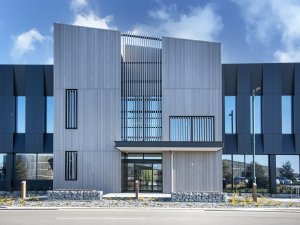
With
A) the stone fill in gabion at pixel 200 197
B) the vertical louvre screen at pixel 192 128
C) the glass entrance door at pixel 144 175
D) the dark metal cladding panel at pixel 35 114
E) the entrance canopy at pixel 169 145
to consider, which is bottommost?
the stone fill in gabion at pixel 200 197

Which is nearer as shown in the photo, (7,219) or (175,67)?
(7,219)

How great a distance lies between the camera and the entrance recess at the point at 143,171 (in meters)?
31.0

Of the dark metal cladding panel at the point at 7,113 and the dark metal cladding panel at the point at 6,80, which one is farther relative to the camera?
the dark metal cladding panel at the point at 6,80

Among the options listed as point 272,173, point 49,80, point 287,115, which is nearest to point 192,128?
point 272,173

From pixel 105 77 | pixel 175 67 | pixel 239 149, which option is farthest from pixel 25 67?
pixel 239 149

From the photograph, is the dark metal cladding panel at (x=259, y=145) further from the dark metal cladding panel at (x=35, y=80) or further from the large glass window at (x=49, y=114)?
the dark metal cladding panel at (x=35, y=80)

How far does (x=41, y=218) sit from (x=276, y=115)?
70.9ft

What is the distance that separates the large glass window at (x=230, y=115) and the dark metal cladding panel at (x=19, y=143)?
17.0 m

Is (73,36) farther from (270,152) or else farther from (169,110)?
(270,152)

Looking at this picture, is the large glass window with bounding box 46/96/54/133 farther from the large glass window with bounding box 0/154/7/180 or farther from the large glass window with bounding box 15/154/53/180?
the large glass window with bounding box 0/154/7/180

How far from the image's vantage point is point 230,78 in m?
32.4

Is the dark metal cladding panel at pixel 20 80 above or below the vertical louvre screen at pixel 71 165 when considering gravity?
above

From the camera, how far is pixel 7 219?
15.7 meters

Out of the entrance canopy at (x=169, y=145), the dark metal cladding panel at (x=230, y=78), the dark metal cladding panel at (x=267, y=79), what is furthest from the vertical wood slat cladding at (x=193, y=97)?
the dark metal cladding panel at (x=267, y=79)
